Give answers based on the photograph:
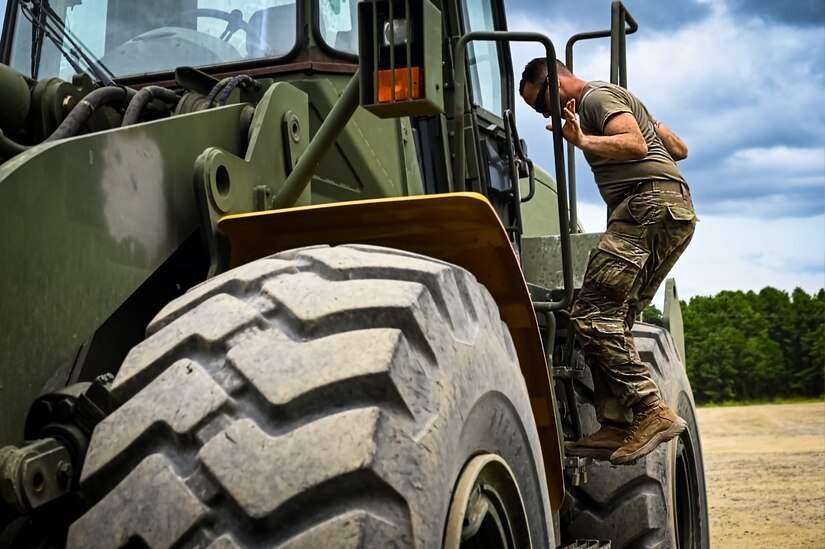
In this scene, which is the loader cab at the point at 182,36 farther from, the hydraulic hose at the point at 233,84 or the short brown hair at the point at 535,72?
the short brown hair at the point at 535,72

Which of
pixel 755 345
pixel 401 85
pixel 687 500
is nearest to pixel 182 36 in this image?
pixel 401 85

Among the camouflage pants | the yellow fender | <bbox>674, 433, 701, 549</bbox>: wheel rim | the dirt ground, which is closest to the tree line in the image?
the dirt ground

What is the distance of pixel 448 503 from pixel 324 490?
37cm

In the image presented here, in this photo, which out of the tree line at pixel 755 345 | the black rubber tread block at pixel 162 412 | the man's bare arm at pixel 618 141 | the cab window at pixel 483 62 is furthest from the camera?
the tree line at pixel 755 345

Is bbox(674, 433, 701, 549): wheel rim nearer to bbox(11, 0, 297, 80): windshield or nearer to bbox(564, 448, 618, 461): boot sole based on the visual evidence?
bbox(564, 448, 618, 461): boot sole

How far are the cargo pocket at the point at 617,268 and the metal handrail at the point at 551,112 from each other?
33cm

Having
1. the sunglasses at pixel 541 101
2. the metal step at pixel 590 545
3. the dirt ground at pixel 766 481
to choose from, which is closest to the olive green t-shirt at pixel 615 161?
the sunglasses at pixel 541 101

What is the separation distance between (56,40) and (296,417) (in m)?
2.79

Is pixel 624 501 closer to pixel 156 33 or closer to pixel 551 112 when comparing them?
pixel 551 112

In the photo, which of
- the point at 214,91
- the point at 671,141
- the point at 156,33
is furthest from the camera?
the point at 671,141

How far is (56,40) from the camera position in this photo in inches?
174

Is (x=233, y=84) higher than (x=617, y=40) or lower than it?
A: lower

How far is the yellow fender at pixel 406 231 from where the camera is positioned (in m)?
2.96

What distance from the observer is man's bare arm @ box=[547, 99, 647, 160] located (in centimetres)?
418
